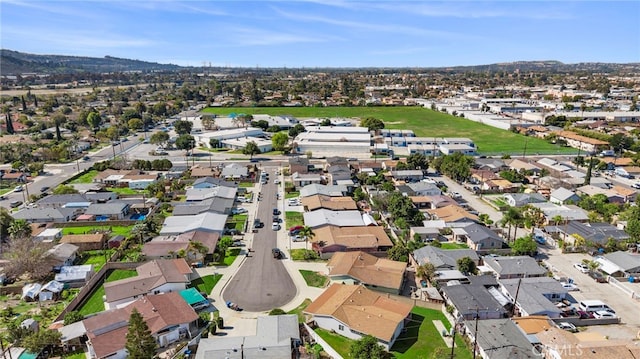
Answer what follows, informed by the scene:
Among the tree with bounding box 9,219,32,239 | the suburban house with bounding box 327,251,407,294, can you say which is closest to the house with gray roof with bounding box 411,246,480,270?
the suburban house with bounding box 327,251,407,294

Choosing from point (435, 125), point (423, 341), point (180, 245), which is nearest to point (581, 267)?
point (423, 341)

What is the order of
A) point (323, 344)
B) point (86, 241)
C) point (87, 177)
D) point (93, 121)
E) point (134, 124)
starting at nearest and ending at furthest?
point (323, 344) → point (86, 241) → point (87, 177) → point (93, 121) → point (134, 124)

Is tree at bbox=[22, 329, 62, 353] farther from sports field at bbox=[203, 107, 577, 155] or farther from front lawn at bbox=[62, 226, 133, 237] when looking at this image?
sports field at bbox=[203, 107, 577, 155]

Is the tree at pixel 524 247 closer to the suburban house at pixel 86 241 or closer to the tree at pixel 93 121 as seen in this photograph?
the suburban house at pixel 86 241

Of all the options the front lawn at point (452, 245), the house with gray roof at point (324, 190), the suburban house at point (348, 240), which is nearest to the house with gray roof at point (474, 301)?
the suburban house at point (348, 240)

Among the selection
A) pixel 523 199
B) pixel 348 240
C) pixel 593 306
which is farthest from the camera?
pixel 523 199

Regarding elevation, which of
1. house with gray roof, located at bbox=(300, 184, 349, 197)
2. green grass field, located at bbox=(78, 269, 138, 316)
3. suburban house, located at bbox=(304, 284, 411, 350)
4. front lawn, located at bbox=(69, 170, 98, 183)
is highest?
house with gray roof, located at bbox=(300, 184, 349, 197)

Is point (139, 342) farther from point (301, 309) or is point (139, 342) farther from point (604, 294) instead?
point (604, 294)

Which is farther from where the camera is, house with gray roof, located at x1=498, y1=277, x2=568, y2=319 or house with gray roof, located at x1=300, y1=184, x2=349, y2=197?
house with gray roof, located at x1=300, y1=184, x2=349, y2=197
